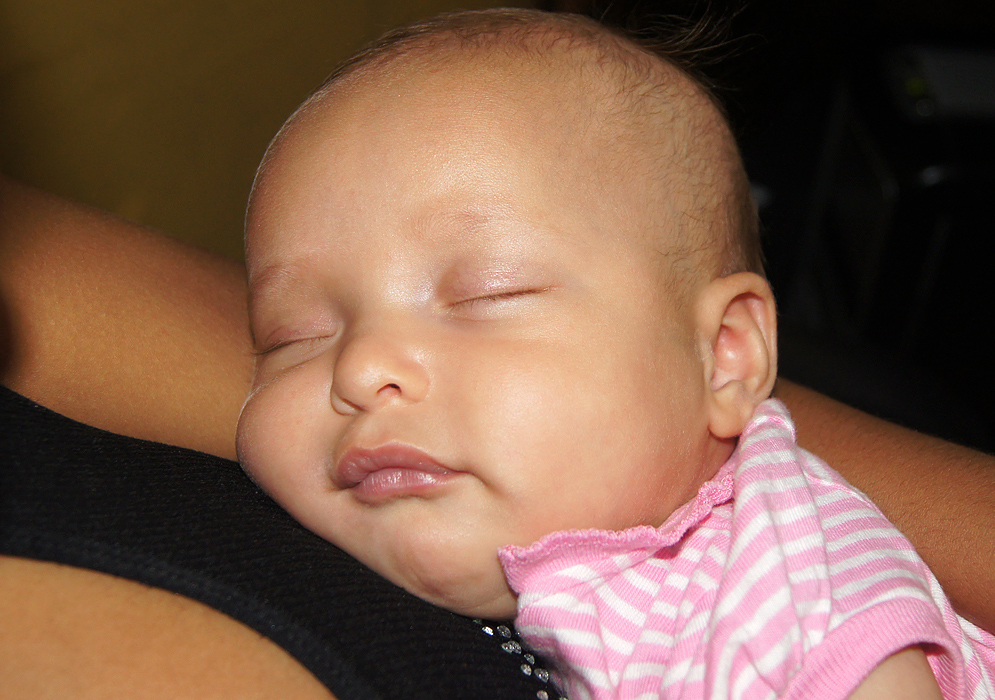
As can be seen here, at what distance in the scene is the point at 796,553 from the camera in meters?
0.81

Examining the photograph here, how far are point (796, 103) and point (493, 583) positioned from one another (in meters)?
3.57


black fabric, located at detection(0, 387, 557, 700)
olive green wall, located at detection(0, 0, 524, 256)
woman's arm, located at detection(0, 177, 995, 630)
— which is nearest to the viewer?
black fabric, located at detection(0, 387, 557, 700)

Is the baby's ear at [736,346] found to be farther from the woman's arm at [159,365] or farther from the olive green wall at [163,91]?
the olive green wall at [163,91]

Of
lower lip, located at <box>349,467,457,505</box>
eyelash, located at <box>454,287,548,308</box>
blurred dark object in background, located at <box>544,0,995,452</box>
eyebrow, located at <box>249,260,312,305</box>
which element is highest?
eyelash, located at <box>454,287,548,308</box>

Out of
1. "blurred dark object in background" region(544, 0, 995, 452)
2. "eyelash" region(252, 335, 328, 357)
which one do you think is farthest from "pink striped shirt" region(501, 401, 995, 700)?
"blurred dark object in background" region(544, 0, 995, 452)

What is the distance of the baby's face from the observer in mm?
866

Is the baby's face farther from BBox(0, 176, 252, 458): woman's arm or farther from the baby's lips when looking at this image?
BBox(0, 176, 252, 458): woman's arm

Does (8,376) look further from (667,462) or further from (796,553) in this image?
(796,553)

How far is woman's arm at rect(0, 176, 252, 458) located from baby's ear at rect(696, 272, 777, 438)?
66cm

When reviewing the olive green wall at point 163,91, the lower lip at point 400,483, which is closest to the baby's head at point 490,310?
the lower lip at point 400,483

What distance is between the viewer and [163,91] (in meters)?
2.14

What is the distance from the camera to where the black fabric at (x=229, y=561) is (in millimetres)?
686

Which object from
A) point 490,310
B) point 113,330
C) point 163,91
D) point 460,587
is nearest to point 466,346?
point 490,310

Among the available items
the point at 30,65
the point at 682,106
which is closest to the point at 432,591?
the point at 682,106
